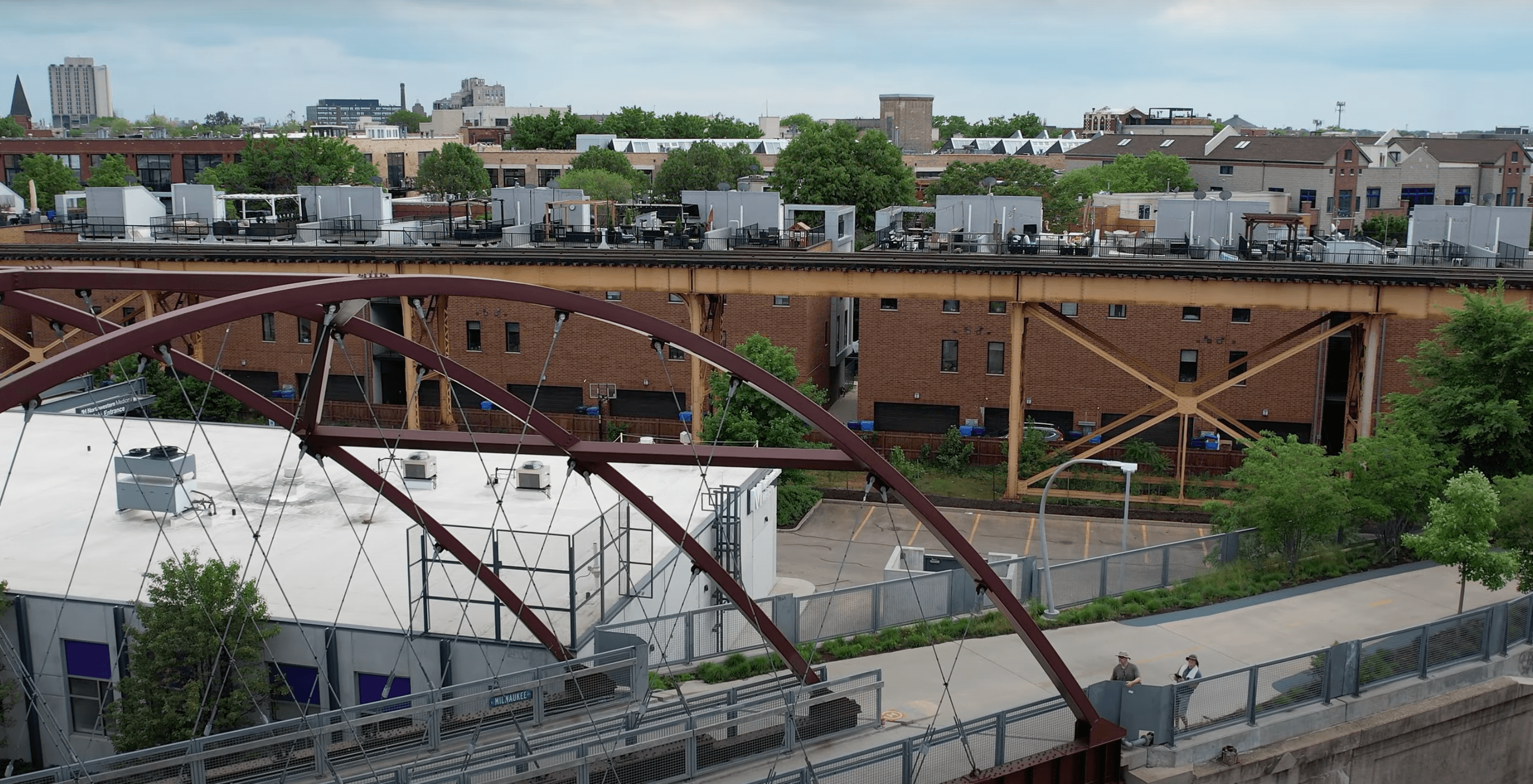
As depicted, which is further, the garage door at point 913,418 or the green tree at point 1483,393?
the garage door at point 913,418

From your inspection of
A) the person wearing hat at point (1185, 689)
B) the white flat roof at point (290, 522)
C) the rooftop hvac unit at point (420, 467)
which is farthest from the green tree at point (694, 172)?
the person wearing hat at point (1185, 689)

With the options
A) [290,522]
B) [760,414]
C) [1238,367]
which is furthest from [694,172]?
[290,522]

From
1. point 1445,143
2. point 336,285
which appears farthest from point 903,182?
point 336,285

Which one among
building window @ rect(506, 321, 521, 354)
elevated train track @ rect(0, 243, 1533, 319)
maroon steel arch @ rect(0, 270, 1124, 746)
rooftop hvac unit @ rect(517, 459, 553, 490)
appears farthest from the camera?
building window @ rect(506, 321, 521, 354)

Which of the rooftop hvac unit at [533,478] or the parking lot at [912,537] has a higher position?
the rooftop hvac unit at [533,478]

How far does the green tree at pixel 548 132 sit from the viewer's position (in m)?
176

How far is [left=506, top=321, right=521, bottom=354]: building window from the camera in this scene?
59881mm

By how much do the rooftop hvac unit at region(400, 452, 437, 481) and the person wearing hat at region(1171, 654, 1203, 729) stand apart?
18066mm

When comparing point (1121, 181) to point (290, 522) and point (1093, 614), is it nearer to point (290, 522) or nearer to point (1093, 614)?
point (1093, 614)

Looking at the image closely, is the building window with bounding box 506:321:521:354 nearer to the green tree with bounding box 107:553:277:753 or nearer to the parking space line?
the parking space line

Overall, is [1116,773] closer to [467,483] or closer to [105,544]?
[467,483]

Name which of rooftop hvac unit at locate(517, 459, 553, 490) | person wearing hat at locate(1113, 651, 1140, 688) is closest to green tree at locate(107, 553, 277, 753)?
rooftop hvac unit at locate(517, 459, 553, 490)

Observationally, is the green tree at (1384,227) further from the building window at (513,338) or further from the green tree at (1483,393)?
the building window at (513,338)

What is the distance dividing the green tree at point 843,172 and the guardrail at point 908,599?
7176cm
